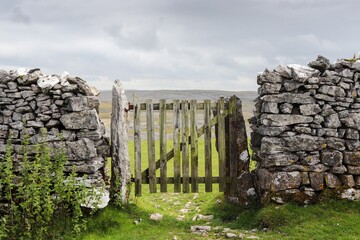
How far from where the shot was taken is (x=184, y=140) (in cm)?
1246

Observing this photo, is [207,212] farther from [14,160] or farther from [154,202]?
[14,160]

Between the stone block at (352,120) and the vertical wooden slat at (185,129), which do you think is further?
the vertical wooden slat at (185,129)

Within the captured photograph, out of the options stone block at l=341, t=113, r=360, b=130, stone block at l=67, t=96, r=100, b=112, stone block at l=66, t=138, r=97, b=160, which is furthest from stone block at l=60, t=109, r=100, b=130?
stone block at l=341, t=113, r=360, b=130

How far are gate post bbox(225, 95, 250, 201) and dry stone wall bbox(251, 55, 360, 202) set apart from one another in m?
0.91

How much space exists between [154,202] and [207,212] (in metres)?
2.13

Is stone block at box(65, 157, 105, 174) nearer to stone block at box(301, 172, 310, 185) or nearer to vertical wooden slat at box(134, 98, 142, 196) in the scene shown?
vertical wooden slat at box(134, 98, 142, 196)

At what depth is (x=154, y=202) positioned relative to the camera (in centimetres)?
1445

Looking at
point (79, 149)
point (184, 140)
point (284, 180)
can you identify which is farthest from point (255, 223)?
point (79, 149)

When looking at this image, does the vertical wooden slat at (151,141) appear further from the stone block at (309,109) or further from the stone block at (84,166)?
the stone block at (309,109)

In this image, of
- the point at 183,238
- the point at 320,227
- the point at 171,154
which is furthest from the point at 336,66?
the point at 183,238

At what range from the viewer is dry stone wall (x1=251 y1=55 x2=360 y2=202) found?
38.2ft

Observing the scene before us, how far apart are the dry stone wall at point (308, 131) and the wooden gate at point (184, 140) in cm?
121

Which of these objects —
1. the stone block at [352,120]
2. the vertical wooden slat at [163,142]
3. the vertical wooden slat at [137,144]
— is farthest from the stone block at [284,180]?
the vertical wooden slat at [137,144]

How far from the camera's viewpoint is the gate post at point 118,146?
38.1 ft
